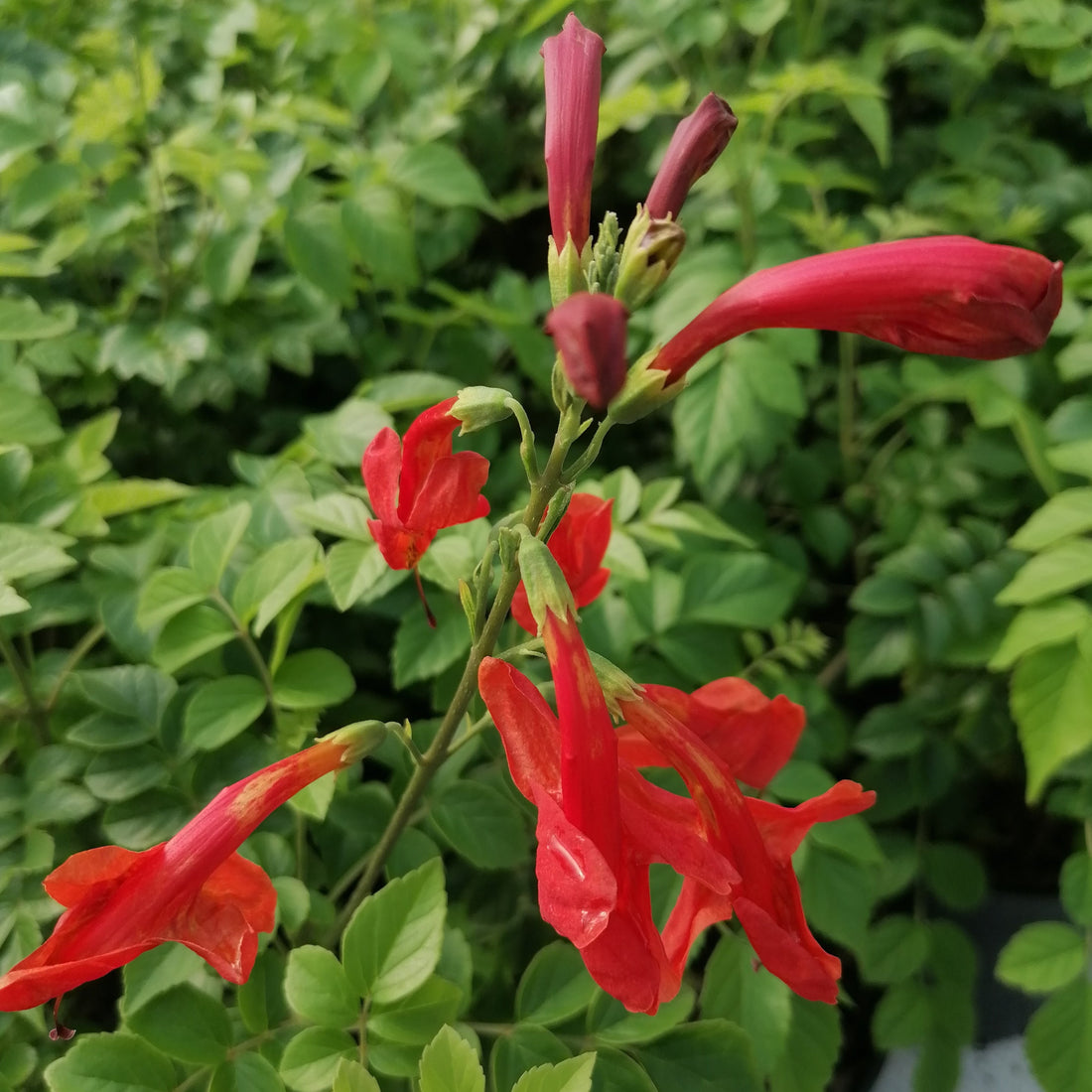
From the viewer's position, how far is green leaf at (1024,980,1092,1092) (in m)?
0.97

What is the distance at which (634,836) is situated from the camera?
54 centimetres

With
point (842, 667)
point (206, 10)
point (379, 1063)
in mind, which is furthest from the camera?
point (206, 10)

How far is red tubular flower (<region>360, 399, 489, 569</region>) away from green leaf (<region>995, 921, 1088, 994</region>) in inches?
32.7

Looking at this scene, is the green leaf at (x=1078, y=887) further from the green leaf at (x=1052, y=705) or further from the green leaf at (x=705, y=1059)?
the green leaf at (x=705, y=1059)

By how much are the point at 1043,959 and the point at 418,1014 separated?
0.73m

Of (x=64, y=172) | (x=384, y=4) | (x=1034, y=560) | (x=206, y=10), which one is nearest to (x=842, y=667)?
(x=1034, y=560)

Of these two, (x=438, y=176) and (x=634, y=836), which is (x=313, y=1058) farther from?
(x=438, y=176)

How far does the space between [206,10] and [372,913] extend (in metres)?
1.82

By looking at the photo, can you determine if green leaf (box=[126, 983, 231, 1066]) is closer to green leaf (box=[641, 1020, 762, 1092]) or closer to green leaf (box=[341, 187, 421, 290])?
green leaf (box=[641, 1020, 762, 1092])

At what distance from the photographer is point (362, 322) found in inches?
62.8

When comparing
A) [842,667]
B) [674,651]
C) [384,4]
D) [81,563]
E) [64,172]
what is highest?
[384,4]

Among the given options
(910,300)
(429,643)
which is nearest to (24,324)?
(429,643)

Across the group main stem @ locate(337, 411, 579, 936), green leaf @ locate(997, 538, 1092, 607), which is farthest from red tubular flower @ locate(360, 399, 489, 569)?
green leaf @ locate(997, 538, 1092, 607)

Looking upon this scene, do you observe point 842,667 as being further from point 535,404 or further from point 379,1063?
point 379,1063
